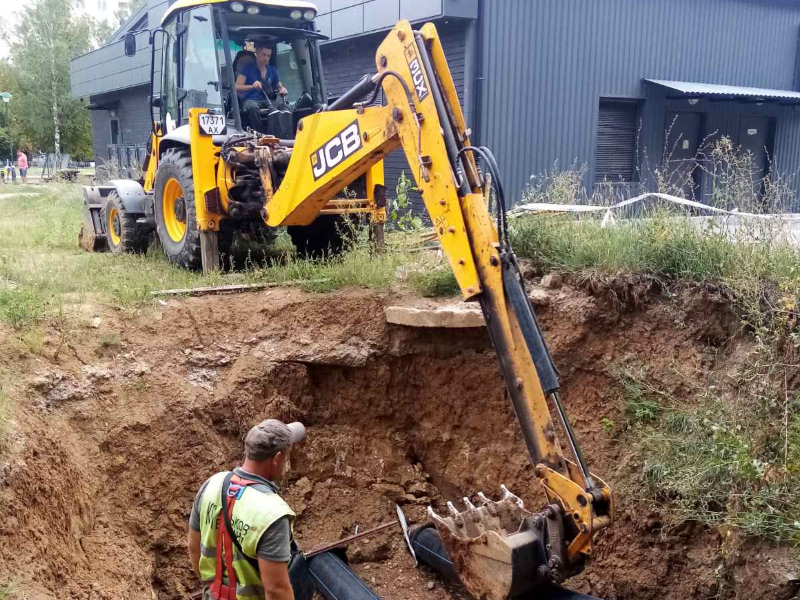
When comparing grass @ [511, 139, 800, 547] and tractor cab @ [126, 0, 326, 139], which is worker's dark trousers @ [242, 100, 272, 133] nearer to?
tractor cab @ [126, 0, 326, 139]

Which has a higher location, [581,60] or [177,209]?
[581,60]

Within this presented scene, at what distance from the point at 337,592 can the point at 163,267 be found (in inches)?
173

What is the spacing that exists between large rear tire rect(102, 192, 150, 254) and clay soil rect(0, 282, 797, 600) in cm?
295

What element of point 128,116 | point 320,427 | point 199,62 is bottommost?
point 320,427

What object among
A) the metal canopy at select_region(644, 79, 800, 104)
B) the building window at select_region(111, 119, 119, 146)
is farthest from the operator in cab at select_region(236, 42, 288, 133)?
the building window at select_region(111, 119, 119, 146)

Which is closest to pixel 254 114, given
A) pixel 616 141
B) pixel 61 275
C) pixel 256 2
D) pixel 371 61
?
pixel 256 2

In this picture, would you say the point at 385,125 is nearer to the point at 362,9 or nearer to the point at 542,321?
the point at 542,321

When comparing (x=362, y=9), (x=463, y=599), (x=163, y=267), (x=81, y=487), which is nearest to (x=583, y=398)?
(x=463, y=599)

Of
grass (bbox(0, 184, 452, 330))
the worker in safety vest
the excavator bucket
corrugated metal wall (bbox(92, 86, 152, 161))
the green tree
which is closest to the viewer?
the worker in safety vest

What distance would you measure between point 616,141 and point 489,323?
10754 millimetres

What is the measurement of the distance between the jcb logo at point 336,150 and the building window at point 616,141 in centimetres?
881

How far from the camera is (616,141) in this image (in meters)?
13.6

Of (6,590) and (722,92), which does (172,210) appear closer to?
(6,590)

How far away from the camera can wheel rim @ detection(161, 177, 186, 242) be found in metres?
7.73
